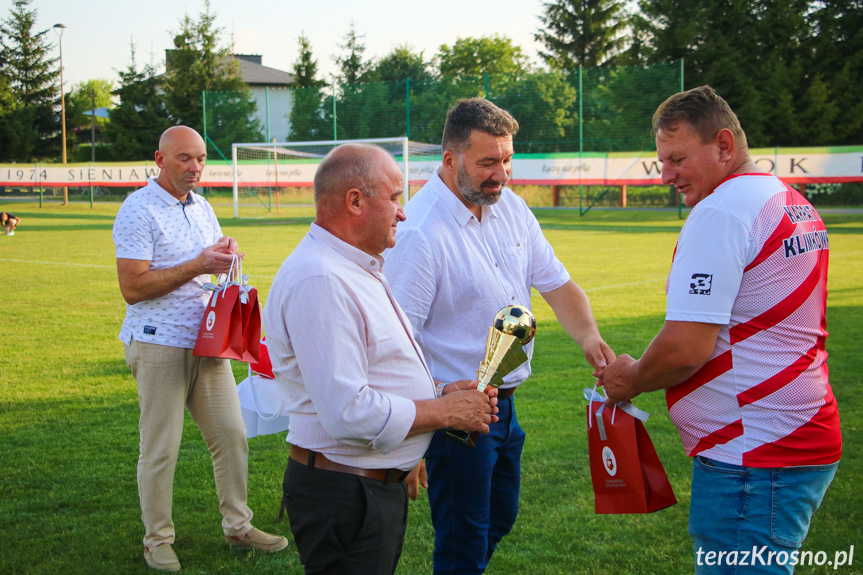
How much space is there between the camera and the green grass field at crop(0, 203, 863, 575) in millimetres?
4285

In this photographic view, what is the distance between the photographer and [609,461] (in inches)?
121

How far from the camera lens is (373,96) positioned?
37312mm

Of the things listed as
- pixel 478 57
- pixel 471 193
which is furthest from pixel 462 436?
pixel 478 57

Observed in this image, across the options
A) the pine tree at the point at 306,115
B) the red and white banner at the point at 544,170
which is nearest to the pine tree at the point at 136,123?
the red and white banner at the point at 544,170

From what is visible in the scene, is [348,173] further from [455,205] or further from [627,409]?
[627,409]

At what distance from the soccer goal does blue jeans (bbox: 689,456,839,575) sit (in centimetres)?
2903

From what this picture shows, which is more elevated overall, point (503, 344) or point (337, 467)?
point (503, 344)

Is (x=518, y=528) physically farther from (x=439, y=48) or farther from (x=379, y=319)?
(x=439, y=48)

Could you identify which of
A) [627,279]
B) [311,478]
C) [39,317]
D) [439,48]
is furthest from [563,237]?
[439,48]

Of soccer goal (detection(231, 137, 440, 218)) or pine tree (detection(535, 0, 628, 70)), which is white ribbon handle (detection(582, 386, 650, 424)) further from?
pine tree (detection(535, 0, 628, 70))

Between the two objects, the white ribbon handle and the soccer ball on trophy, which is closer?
the soccer ball on trophy

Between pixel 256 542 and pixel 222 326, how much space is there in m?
1.33

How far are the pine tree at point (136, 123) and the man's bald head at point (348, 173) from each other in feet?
174

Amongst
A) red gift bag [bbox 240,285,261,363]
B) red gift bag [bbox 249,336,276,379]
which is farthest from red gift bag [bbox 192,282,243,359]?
red gift bag [bbox 249,336,276,379]
